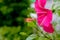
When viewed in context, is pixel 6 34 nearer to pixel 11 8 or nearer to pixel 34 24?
pixel 11 8

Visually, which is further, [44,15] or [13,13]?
[13,13]

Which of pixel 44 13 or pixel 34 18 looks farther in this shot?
pixel 34 18

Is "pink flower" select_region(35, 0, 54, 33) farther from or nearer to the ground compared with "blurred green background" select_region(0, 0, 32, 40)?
nearer to the ground

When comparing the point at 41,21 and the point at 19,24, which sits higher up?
the point at 19,24

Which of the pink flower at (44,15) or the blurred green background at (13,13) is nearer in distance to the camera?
the pink flower at (44,15)

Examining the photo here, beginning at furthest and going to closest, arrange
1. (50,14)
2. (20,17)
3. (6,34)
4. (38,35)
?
1. (20,17)
2. (6,34)
3. (38,35)
4. (50,14)

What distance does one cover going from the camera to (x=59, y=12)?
1.15 m

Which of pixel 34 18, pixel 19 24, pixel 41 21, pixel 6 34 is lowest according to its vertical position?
pixel 41 21

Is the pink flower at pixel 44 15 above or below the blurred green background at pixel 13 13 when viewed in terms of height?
below

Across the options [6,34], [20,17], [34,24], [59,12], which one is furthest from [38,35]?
[20,17]

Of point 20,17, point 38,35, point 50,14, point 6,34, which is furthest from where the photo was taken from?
point 20,17

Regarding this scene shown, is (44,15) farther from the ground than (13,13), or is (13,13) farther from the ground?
(13,13)

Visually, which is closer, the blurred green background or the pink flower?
the pink flower

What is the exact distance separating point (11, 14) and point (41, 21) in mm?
2871
